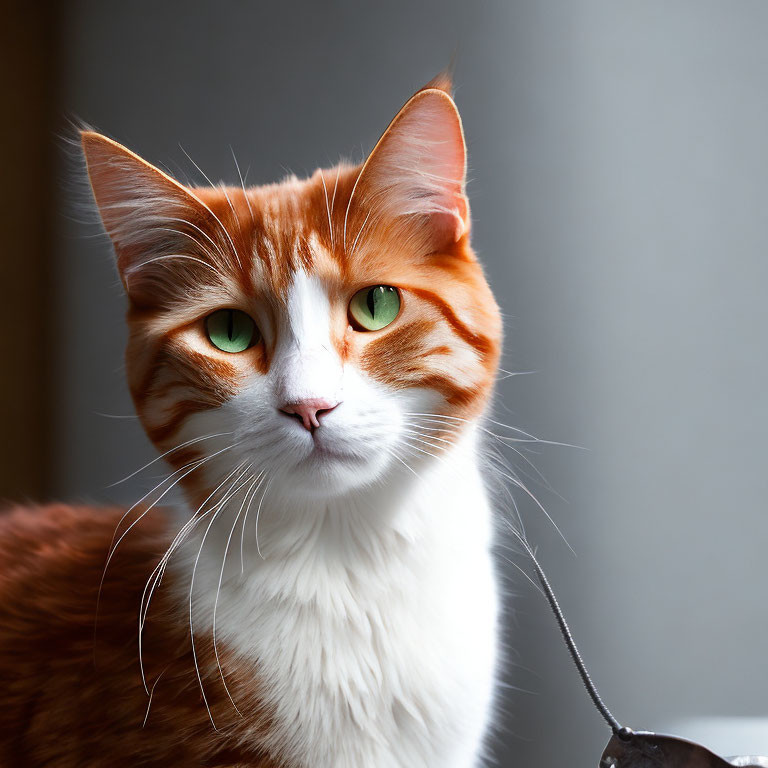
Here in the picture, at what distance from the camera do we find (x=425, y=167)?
0.93 meters

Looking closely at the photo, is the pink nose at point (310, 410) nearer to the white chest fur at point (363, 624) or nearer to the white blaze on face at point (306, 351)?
the white blaze on face at point (306, 351)

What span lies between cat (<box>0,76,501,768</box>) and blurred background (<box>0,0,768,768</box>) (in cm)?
28

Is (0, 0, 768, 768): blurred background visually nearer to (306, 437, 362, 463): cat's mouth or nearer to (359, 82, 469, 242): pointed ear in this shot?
(359, 82, 469, 242): pointed ear

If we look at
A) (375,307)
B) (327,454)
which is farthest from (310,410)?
(375,307)

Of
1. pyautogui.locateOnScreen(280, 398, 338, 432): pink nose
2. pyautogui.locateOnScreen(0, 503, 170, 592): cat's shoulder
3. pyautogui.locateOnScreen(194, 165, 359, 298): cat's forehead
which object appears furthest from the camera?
pyautogui.locateOnScreen(0, 503, 170, 592): cat's shoulder

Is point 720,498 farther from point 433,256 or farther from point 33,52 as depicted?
point 33,52

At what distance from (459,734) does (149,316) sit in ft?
2.11

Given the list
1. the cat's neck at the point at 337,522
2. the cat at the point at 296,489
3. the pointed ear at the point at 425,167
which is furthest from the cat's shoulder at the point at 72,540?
the pointed ear at the point at 425,167

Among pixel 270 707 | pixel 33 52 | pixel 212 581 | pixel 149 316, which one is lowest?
pixel 270 707

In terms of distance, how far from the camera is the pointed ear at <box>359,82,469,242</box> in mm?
876

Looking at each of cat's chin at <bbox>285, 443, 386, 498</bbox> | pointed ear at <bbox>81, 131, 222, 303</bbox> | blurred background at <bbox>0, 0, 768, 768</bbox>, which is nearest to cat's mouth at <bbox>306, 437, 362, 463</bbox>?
cat's chin at <bbox>285, 443, 386, 498</bbox>

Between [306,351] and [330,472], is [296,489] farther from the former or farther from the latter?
[306,351]

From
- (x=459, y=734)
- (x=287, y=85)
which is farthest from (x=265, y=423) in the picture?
(x=287, y=85)

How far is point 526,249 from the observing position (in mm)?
1366
